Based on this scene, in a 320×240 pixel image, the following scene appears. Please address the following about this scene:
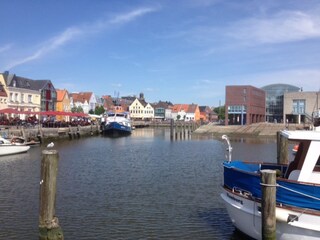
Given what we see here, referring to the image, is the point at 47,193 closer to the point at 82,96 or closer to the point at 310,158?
the point at 310,158

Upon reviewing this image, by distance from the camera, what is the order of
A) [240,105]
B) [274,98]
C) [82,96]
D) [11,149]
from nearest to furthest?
1. [11,149]
2. [240,105]
3. [274,98]
4. [82,96]

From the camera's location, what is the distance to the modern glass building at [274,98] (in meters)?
147

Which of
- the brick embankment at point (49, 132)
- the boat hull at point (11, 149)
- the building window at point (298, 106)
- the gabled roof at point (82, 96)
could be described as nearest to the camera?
the boat hull at point (11, 149)

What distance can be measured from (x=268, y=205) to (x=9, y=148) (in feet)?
108

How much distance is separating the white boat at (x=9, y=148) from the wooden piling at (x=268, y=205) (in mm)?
32063

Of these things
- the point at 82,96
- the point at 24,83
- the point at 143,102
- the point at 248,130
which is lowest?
the point at 248,130

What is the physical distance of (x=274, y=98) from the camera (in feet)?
493

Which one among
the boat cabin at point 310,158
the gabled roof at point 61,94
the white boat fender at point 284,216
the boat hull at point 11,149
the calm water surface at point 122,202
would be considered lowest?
the calm water surface at point 122,202

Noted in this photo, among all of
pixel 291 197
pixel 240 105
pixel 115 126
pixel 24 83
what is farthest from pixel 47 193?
pixel 240 105

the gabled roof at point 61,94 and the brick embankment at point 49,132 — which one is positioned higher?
the gabled roof at point 61,94

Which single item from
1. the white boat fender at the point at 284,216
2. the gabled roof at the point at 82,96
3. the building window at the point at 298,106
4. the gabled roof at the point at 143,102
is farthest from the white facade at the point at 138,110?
the white boat fender at the point at 284,216

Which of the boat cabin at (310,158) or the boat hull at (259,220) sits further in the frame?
the boat cabin at (310,158)

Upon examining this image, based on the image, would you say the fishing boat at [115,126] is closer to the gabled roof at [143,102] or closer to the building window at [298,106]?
the building window at [298,106]

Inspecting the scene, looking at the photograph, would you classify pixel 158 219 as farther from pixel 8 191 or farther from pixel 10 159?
pixel 10 159
